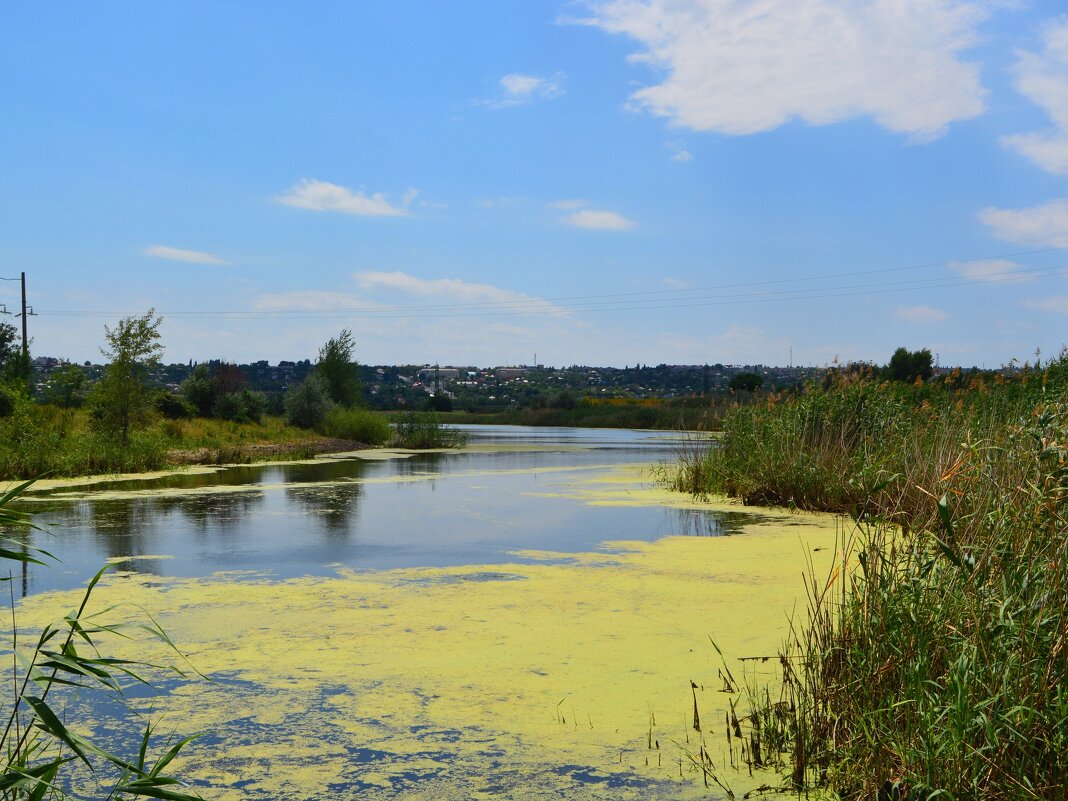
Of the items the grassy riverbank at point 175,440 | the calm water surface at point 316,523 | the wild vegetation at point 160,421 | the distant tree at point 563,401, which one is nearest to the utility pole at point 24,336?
the wild vegetation at point 160,421

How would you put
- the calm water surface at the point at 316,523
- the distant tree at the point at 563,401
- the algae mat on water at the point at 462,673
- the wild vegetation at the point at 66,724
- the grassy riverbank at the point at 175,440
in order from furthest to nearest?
the distant tree at the point at 563,401 → the grassy riverbank at the point at 175,440 → the calm water surface at the point at 316,523 → the algae mat on water at the point at 462,673 → the wild vegetation at the point at 66,724

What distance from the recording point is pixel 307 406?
2912cm

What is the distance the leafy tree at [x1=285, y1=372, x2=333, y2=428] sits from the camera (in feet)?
95.5

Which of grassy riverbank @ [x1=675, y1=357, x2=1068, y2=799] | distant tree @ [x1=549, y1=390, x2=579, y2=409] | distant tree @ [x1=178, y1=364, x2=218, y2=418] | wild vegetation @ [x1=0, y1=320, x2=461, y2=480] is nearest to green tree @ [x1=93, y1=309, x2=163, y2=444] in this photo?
wild vegetation @ [x1=0, y1=320, x2=461, y2=480]

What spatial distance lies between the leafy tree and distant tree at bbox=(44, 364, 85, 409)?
19.1 feet

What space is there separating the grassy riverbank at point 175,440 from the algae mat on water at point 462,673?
13.2ft

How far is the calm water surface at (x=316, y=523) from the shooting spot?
8.17 metres

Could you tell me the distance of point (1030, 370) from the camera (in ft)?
33.8

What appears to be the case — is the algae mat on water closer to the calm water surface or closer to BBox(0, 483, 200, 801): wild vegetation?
BBox(0, 483, 200, 801): wild vegetation

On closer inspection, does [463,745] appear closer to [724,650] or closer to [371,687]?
[371,687]

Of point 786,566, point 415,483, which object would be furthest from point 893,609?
point 415,483

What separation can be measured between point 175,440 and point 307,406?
745 centimetres

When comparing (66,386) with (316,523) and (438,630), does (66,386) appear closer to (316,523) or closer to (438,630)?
(316,523)

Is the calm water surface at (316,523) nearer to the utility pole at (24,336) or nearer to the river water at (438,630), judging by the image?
the river water at (438,630)
